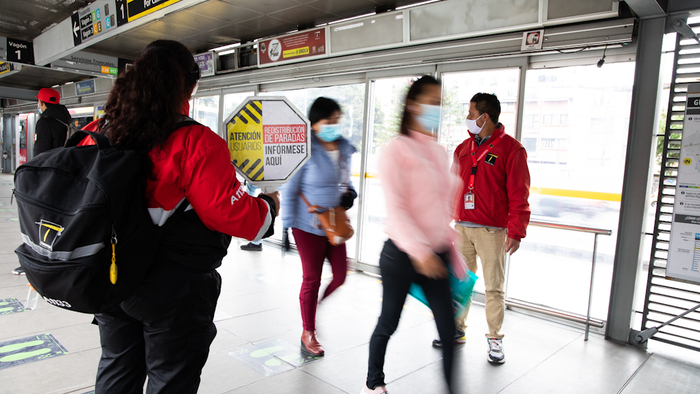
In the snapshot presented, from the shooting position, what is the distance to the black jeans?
198cm

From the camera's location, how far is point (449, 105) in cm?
485

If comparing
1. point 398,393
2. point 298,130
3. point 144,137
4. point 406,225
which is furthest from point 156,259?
point 398,393

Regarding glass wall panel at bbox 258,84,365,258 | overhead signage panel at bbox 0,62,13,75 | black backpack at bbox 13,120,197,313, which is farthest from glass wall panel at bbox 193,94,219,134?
black backpack at bbox 13,120,197,313

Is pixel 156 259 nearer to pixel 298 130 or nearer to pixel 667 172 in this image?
pixel 298 130

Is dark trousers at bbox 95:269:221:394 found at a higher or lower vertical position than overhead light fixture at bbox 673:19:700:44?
lower

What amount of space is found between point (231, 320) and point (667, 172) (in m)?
3.71

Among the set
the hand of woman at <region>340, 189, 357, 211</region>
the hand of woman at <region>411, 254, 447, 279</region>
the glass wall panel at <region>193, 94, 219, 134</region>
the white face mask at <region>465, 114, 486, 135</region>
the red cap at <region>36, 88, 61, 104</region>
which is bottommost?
the hand of woman at <region>411, 254, 447, 279</region>

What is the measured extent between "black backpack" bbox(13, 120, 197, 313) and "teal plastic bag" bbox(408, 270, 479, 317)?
1274mm

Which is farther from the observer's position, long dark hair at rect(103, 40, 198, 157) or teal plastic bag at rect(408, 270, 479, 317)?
teal plastic bag at rect(408, 270, 479, 317)

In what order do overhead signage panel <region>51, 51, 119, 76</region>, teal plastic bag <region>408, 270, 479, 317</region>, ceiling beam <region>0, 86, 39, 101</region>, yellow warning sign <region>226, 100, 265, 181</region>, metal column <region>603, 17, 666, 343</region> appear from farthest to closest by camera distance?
ceiling beam <region>0, 86, 39, 101</region> → overhead signage panel <region>51, 51, 119, 76</region> → metal column <region>603, 17, 666, 343</region> → teal plastic bag <region>408, 270, 479, 317</region> → yellow warning sign <region>226, 100, 265, 181</region>

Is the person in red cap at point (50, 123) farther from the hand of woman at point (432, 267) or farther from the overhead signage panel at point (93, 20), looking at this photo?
the hand of woman at point (432, 267)

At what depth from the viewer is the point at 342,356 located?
3.06 metres

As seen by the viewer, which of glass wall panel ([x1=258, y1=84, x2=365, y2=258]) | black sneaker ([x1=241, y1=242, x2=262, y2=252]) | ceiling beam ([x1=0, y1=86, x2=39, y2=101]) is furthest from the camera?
ceiling beam ([x1=0, y1=86, x2=39, y2=101])

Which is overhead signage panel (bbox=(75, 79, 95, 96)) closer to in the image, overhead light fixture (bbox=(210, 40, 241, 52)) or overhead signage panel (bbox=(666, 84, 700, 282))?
overhead light fixture (bbox=(210, 40, 241, 52))
